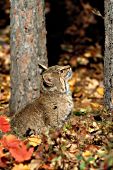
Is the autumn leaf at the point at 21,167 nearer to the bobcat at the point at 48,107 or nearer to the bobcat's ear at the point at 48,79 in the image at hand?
the bobcat at the point at 48,107

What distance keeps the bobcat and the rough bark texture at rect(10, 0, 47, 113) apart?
1.45m

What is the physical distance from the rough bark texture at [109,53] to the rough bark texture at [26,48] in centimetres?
175

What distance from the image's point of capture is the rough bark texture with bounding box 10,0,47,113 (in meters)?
7.71

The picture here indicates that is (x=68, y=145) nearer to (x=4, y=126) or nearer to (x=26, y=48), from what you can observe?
(x=4, y=126)

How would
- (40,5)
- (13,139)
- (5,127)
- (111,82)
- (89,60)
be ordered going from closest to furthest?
1. (13,139)
2. (5,127)
3. (111,82)
4. (40,5)
5. (89,60)

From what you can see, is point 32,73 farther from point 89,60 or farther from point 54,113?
point 89,60

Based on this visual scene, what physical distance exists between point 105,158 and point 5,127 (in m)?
1.57

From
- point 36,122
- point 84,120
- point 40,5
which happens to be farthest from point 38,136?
point 40,5

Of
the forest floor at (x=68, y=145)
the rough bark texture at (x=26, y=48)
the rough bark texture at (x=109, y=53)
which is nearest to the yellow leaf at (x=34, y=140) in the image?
the forest floor at (x=68, y=145)

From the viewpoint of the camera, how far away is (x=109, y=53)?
21.0 feet

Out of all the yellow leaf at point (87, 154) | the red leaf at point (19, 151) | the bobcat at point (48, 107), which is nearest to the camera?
the red leaf at point (19, 151)

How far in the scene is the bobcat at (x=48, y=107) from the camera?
247 inches

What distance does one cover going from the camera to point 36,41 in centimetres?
787

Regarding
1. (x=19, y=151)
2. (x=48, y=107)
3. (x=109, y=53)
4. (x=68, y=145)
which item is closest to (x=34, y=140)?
(x=68, y=145)
